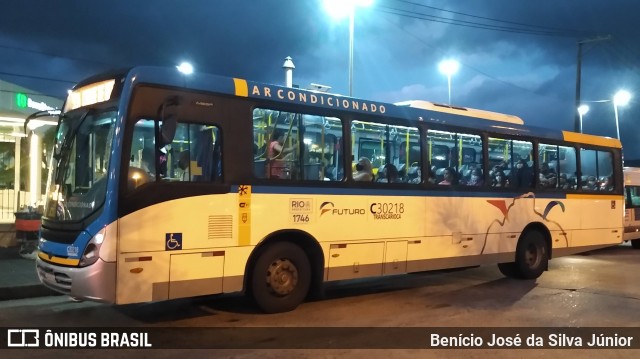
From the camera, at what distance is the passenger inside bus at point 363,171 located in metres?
8.86

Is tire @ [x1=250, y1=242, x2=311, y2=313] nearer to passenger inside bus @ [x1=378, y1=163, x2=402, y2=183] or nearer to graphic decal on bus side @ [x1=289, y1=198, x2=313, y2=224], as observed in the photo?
graphic decal on bus side @ [x1=289, y1=198, x2=313, y2=224]

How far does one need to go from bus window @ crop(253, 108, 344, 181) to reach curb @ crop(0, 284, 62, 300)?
4.81 m

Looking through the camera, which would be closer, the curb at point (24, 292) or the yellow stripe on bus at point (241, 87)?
the yellow stripe on bus at point (241, 87)

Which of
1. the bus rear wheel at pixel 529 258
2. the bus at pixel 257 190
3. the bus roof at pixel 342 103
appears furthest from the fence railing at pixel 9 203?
the bus rear wheel at pixel 529 258

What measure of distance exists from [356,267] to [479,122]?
421 centimetres

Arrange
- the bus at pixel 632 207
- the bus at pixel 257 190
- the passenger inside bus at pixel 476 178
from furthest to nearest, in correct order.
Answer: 1. the bus at pixel 632 207
2. the passenger inside bus at pixel 476 178
3. the bus at pixel 257 190

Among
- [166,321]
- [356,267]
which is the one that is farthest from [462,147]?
[166,321]

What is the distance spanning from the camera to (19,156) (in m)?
15.9

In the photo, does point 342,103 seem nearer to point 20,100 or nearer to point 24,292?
point 24,292

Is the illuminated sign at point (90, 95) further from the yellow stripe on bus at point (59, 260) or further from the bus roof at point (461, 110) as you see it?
the bus roof at point (461, 110)

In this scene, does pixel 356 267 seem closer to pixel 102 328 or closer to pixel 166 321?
pixel 166 321

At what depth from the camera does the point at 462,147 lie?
10.4 m

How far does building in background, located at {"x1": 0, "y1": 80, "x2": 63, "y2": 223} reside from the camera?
1529cm

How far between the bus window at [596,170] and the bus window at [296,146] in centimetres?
717
